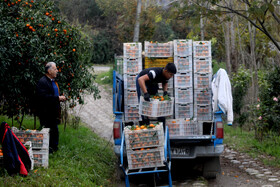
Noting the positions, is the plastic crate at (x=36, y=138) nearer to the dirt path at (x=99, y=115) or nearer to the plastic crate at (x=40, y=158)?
the plastic crate at (x=40, y=158)

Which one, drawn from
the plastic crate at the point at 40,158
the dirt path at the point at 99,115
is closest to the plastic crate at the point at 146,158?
the plastic crate at the point at 40,158

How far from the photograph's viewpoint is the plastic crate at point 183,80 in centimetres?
836

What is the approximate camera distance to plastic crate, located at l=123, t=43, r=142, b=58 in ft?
28.2

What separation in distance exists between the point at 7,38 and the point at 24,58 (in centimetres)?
60

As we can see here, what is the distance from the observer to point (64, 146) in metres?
7.86

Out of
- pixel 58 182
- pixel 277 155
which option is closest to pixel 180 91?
pixel 277 155

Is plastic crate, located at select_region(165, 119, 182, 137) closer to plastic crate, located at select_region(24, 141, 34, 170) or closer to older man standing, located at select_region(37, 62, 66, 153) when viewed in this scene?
older man standing, located at select_region(37, 62, 66, 153)

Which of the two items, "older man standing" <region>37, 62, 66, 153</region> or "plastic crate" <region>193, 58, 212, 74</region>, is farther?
"plastic crate" <region>193, 58, 212, 74</region>

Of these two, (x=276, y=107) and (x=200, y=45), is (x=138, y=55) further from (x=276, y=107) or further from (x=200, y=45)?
(x=276, y=107)

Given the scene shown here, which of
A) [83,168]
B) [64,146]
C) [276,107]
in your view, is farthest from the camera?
[276,107]

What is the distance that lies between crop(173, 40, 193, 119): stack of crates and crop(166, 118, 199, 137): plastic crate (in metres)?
0.62

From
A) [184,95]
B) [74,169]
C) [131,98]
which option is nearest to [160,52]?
[184,95]

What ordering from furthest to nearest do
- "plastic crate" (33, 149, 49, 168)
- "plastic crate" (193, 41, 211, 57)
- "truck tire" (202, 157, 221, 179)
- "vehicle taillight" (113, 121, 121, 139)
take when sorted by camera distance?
"plastic crate" (193, 41, 211, 57) < "truck tire" (202, 157, 221, 179) < "vehicle taillight" (113, 121, 121, 139) < "plastic crate" (33, 149, 49, 168)

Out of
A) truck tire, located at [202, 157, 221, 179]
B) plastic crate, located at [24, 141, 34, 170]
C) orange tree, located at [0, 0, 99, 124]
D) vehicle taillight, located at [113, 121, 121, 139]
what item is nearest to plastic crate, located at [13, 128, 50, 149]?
plastic crate, located at [24, 141, 34, 170]
